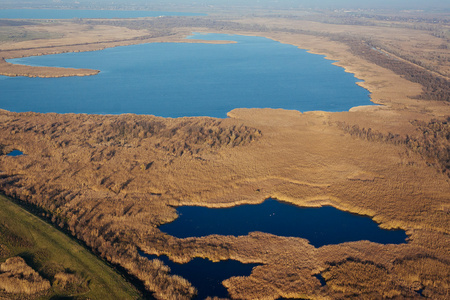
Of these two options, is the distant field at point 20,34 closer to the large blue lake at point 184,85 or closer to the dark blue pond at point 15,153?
the large blue lake at point 184,85

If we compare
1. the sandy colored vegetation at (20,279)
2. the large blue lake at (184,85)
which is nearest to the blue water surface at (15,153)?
the large blue lake at (184,85)

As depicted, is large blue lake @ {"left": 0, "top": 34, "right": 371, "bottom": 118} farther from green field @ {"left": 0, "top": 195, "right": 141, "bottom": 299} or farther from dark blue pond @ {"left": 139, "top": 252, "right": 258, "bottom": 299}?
dark blue pond @ {"left": 139, "top": 252, "right": 258, "bottom": 299}

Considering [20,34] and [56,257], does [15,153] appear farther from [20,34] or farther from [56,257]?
[20,34]

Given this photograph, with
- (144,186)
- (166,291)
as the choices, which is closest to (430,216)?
(166,291)

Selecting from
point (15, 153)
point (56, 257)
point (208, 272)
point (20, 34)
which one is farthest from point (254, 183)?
point (20, 34)

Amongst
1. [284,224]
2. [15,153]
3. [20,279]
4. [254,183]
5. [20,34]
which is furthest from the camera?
[20,34]

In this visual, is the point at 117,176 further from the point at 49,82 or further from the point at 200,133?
the point at 49,82

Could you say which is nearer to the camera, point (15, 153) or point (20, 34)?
point (15, 153)
